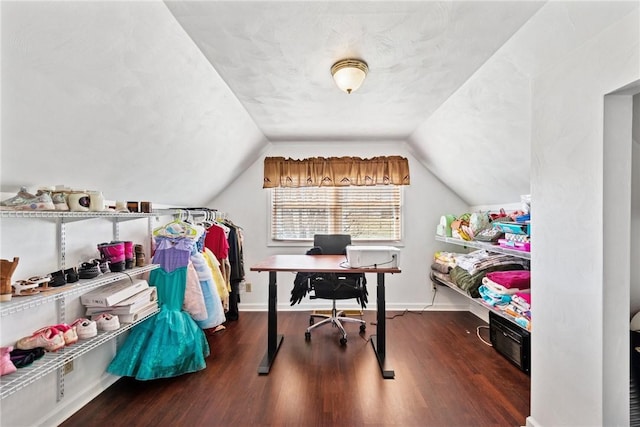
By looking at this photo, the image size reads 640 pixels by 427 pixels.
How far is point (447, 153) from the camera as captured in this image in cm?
317

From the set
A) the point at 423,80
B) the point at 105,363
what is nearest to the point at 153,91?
the point at 423,80

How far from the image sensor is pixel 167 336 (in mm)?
2311

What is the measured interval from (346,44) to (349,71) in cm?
19

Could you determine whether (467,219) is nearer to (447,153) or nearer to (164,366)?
(447,153)

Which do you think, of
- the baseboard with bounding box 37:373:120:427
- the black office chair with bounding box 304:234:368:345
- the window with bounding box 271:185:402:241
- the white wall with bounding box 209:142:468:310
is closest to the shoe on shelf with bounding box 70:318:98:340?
the baseboard with bounding box 37:373:120:427

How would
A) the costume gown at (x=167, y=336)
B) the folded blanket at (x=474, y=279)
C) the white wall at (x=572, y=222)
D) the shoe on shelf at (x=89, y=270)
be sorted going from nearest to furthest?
the white wall at (x=572, y=222)
the shoe on shelf at (x=89, y=270)
the costume gown at (x=167, y=336)
the folded blanket at (x=474, y=279)

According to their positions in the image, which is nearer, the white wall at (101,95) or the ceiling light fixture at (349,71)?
the white wall at (101,95)

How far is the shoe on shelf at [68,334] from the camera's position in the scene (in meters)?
1.69

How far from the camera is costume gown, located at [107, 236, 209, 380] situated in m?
2.22

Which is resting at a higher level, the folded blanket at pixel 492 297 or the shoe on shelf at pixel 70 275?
the shoe on shelf at pixel 70 275

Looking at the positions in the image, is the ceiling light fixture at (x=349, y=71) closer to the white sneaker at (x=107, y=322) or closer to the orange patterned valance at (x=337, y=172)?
the orange patterned valance at (x=337, y=172)

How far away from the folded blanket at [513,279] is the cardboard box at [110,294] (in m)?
2.95

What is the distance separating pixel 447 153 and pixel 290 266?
81.4 inches

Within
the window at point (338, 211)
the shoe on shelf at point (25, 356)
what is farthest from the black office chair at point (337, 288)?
the shoe on shelf at point (25, 356)
